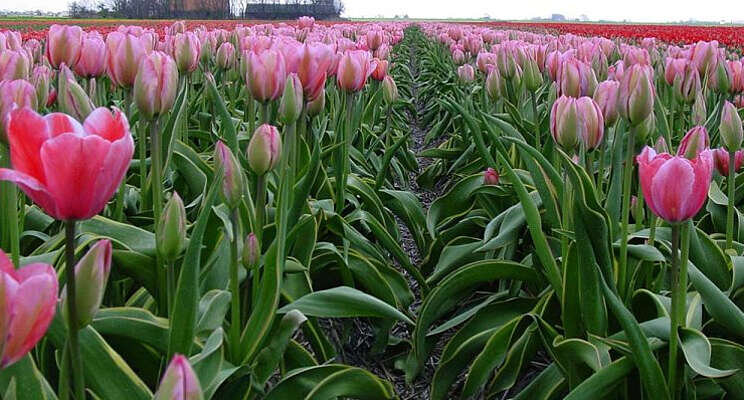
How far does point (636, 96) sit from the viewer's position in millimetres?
1665

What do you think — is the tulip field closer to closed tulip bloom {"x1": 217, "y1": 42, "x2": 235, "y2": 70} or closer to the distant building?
closed tulip bloom {"x1": 217, "y1": 42, "x2": 235, "y2": 70}

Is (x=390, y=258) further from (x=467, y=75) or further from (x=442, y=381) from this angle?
(x=467, y=75)

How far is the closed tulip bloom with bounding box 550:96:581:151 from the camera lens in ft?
5.58

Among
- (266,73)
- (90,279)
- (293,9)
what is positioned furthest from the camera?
(293,9)

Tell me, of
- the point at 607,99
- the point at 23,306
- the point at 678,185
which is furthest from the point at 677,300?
the point at 23,306

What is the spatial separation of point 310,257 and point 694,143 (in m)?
0.94

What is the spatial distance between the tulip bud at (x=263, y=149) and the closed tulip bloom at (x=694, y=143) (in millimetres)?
797

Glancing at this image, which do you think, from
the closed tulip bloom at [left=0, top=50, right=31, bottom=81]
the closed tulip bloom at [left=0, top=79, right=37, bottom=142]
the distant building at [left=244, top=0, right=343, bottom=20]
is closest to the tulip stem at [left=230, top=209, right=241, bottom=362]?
the closed tulip bloom at [left=0, top=79, right=37, bottom=142]

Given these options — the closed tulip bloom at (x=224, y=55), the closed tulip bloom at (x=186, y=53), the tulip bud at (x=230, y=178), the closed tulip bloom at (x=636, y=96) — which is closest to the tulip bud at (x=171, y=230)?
the tulip bud at (x=230, y=178)

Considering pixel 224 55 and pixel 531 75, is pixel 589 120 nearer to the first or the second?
pixel 531 75

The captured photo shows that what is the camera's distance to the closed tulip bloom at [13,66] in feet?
5.62

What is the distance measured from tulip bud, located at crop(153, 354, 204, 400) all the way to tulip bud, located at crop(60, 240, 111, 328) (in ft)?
0.80

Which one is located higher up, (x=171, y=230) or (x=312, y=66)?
(x=312, y=66)

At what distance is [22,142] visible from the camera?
77cm
